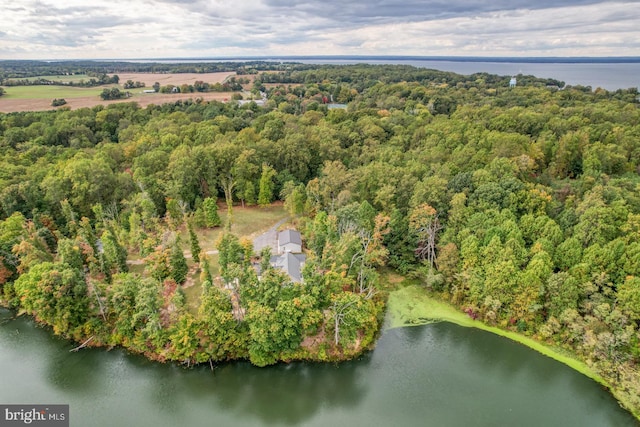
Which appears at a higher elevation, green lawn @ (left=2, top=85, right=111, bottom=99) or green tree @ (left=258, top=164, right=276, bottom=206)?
green lawn @ (left=2, top=85, right=111, bottom=99)

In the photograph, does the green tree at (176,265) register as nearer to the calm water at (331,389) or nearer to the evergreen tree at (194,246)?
the evergreen tree at (194,246)

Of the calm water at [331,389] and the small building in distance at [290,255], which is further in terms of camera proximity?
the small building in distance at [290,255]

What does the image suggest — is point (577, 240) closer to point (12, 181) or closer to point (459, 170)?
point (459, 170)

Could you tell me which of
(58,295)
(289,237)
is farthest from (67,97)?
(58,295)

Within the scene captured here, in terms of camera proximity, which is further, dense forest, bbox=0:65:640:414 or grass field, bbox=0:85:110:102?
grass field, bbox=0:85:110:102

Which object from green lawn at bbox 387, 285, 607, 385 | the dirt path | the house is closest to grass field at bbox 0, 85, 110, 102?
the dirt path

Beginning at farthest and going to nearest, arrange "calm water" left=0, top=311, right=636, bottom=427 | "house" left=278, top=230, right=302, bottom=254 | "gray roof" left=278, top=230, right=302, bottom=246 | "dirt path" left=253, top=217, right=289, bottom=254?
"dirt path" left=253, top=217, right=289, bottom=254
"gray roof" left=278, top=230, right=302, bottom=246
"house" left=278, top=230, right=302, bottom=254
"calm water" left=0, top=311, right=636, bottom=427

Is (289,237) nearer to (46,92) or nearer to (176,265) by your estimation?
(176,265)

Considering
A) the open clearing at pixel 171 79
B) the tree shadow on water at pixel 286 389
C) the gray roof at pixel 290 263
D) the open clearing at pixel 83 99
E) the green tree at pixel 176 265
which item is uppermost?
the open clearing at pixel 171 79

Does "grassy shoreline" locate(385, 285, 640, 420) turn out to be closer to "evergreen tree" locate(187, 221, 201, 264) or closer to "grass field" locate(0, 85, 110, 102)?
"evergreen tree" locate(187, 221, 201, 264)

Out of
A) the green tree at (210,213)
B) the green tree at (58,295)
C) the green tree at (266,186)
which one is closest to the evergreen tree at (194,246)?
the green tree at (210,213)
